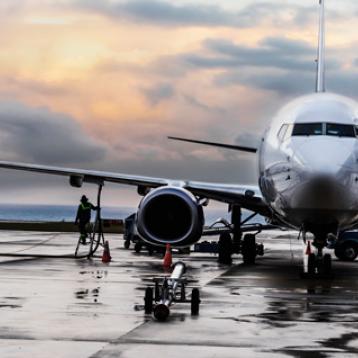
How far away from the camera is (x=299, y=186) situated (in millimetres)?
14992

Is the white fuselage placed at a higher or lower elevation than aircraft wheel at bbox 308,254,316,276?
higher

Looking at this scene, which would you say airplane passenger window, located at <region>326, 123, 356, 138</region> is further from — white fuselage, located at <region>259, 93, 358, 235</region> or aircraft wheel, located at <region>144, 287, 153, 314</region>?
aircraft wheel, located at <region>144, 287, 153, 314</region>

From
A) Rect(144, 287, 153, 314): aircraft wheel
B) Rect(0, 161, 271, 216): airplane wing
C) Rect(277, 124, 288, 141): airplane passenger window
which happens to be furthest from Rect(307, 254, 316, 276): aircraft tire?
Rect(144, 287, 153, 314): aircraft wheel

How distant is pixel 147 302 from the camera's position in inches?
435

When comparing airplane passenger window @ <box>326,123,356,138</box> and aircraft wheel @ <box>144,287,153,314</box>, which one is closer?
aircraft wheel @ <box>144,287,153,314</box>

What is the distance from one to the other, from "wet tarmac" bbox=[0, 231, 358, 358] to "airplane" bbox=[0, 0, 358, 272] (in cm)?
103

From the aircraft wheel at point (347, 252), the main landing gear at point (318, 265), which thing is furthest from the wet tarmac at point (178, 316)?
the aircraft wheel at point (347, 252)

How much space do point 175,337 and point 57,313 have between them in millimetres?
2318

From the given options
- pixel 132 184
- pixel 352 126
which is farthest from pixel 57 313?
pixel 132 184

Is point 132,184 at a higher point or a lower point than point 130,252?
higher

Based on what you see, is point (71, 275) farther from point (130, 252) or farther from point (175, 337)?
point (130, 252)

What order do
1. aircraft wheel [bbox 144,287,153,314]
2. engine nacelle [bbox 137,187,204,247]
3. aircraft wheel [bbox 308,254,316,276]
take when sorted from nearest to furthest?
aircraft wheel [bbox 144,287,153,314] → aircraft wheel [bbox 308,254,316,276] → engine nacelle [bbox 137,187,204,247]

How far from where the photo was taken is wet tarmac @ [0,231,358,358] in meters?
8.43

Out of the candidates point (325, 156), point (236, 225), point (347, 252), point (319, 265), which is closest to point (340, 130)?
point (325, 156)
